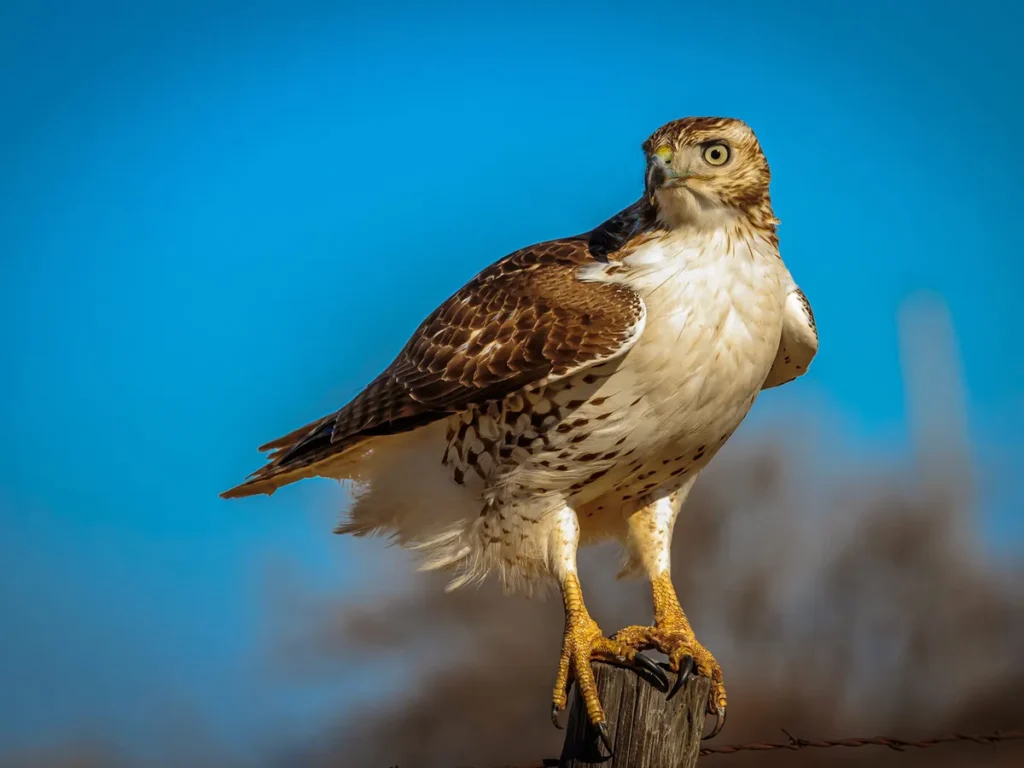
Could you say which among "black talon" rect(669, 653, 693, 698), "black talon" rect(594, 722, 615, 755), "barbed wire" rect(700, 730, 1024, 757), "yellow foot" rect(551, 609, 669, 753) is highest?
"yellow foot" rect(551, 609, 669, 753)

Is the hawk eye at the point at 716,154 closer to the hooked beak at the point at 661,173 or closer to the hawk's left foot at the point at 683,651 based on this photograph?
the hooked beak at the point at 661,173

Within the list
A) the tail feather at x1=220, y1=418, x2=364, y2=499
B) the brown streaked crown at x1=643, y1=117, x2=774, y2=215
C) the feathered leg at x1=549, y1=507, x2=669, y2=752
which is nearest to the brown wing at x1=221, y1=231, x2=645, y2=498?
the tail feather at x1=220, y1=418, x2=364, y2=499

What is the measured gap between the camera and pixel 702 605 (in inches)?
392

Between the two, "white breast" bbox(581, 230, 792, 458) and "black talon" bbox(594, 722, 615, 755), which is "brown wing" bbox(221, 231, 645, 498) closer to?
"white breast" bbox(581, 230, 792, 458)

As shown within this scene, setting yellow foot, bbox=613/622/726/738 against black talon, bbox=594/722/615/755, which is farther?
yellow foot, bbox=613/622/726/738

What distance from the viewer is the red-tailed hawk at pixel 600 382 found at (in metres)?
3.77

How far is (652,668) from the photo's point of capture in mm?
3545

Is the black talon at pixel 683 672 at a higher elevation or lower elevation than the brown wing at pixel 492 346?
lower

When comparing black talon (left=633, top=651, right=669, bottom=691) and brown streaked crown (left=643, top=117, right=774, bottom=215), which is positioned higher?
brown streaked crown (left=643, top=117, right=774, bottom=215)

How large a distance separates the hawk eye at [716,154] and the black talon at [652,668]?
1600mm

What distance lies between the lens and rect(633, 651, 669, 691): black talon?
3.46 m

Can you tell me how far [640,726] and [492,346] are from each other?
1.35 meters

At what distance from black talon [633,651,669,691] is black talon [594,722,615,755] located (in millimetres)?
209

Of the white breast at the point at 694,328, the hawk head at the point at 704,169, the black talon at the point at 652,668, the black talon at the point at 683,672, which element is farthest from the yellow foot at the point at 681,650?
the hawk head at the point at 704,169
